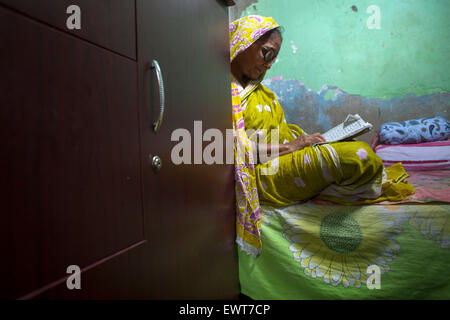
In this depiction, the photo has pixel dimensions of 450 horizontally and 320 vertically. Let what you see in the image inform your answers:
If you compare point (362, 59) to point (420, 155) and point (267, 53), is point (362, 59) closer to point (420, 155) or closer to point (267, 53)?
point (420, 155)

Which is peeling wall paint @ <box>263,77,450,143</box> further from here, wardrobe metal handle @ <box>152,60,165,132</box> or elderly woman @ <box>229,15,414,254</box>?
wardrobe metal handle @ <box>152,60,165,132</box>

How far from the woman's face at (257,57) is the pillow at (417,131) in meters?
1.13

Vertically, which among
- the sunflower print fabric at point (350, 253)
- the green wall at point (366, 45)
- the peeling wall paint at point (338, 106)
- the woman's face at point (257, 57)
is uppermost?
the green wall at point (366, 45)

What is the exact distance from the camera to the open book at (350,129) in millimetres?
1265

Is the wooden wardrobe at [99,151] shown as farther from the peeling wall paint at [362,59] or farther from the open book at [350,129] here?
the peeling wall paint at [362,59]

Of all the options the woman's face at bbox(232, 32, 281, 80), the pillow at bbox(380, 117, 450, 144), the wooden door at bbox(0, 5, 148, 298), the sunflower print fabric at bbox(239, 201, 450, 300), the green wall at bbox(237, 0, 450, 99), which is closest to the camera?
the wooden door at bbox(0, 5, 148, 298)

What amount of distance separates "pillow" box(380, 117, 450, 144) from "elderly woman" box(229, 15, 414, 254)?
55 cm

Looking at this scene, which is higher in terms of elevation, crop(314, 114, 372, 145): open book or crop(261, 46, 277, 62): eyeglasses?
crop(261, 46, 277, 62): eyeglasses

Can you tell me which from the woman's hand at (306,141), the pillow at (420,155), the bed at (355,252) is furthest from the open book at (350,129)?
the pillow at (420,155)

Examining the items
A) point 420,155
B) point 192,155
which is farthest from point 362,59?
point 192,155

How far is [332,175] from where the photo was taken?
123 cm

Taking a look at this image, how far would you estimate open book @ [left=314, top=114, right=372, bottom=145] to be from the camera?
49.8 inches

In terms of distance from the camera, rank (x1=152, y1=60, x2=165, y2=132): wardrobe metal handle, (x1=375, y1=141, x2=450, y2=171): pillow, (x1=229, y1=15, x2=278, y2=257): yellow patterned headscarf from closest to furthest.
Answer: (x1=152, y1=60, x2=165, y2=132): wardrobe metal handle < (x1=229, y1=15, x2=278, y2=257): yellow patterned headscarf < (x1=375, y1=141, x2=450, y2=171): pillow

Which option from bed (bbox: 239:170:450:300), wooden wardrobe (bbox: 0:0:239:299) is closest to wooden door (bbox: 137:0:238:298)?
wooden wardrobe (bbox: 0:0:239:299)
